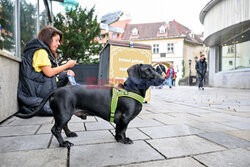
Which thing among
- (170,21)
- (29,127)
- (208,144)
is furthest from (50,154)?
(170,21)

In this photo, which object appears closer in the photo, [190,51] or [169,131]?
[169,131]

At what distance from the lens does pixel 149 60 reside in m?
4.77

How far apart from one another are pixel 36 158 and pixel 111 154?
27.2 inches

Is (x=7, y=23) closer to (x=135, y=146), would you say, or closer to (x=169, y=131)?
(x=135, y=146)

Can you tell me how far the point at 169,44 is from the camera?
32.2 m

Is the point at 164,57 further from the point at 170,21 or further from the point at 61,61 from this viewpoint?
the point at 61,61

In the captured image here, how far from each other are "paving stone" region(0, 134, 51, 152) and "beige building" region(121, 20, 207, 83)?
29755mm

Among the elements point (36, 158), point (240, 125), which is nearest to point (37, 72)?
point (36, 158)

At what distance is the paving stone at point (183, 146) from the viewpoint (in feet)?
5.59

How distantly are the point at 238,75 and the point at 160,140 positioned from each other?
12.2 metres

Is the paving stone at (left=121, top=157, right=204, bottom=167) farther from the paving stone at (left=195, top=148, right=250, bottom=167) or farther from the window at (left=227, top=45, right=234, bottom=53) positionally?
the window at (left=227, top=45, right=234, bottom=53)

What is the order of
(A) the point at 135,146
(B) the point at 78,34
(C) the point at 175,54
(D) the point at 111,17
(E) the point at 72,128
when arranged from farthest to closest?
(C) the point at 175,54 < (B) the point at 78,34 < (D) the point at 111,17 < (E) the point at 72,128 < (A) the point at 135,146

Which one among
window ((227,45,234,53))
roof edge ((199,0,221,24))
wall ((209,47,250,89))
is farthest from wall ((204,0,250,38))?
wall ((209,47,250,89))

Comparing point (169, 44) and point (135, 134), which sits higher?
point (169, 44)
